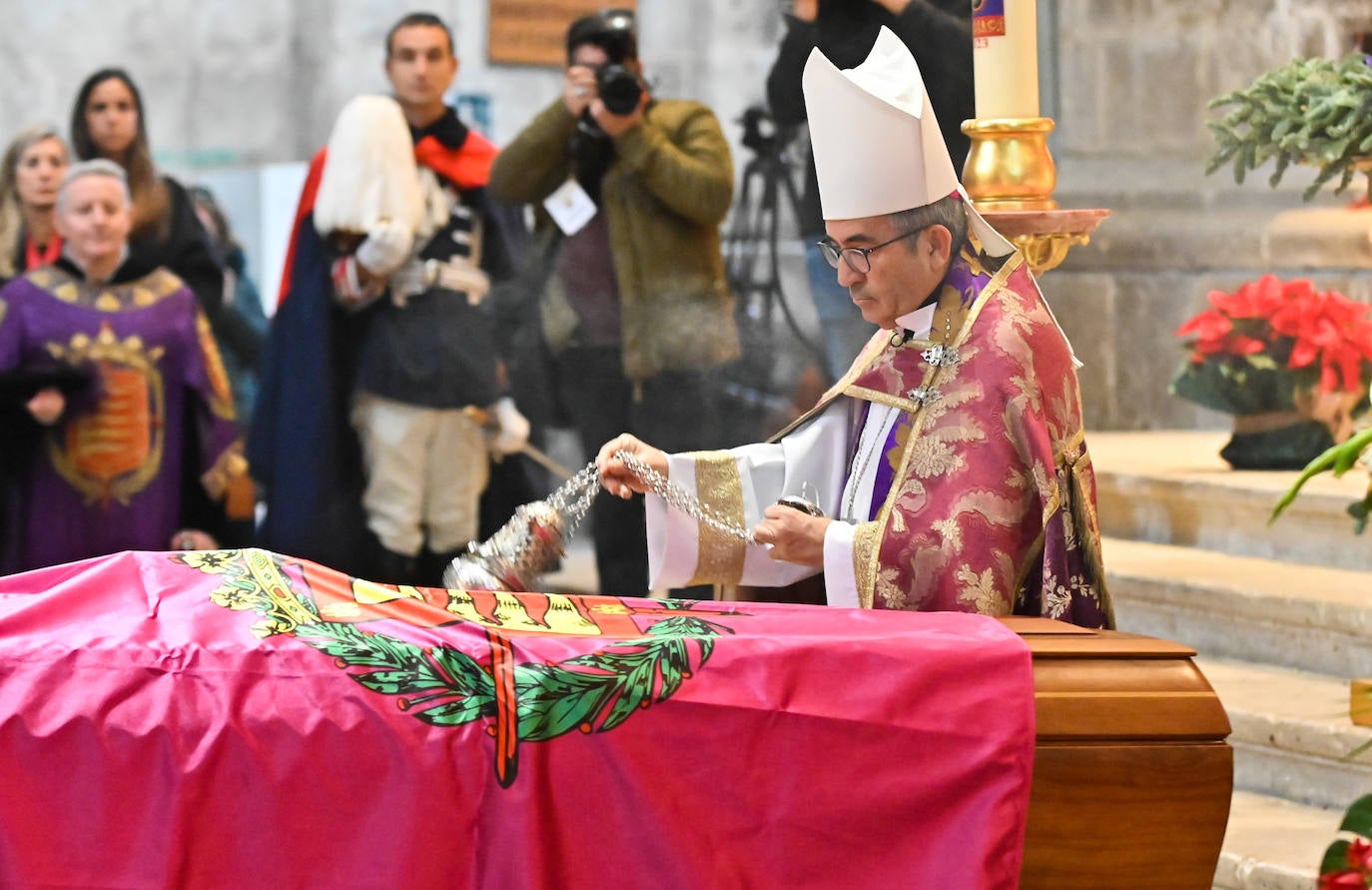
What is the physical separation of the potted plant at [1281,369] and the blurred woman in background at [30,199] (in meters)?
3.69

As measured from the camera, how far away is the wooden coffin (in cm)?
230

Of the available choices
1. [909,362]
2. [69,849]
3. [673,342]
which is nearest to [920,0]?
[673,342]

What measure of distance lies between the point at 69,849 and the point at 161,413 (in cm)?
390

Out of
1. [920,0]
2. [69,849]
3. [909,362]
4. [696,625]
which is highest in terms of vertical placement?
[920,0]

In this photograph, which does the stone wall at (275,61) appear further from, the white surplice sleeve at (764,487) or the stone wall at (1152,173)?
the white surplice sleeve at (764,487)

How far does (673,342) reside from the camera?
624 cm

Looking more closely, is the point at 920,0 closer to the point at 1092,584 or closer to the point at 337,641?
the point at 1092,584

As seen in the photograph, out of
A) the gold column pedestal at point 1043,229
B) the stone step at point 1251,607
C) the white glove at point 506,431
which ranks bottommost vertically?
the stone step at point 1251,607

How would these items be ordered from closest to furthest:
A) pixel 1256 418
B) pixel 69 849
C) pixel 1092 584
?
1. pixel 69 849
2. pixel 1092 584
3. pixel 1256 418

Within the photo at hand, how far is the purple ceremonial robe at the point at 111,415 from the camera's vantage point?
5.77 metres

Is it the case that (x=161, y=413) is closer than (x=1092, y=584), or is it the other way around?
(x=1092, y=584)

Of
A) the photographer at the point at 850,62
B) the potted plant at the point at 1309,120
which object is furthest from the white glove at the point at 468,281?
the potted plant at the point at 1309,120

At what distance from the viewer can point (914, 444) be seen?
2918 millimetres

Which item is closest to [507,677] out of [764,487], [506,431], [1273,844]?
[764,487]
